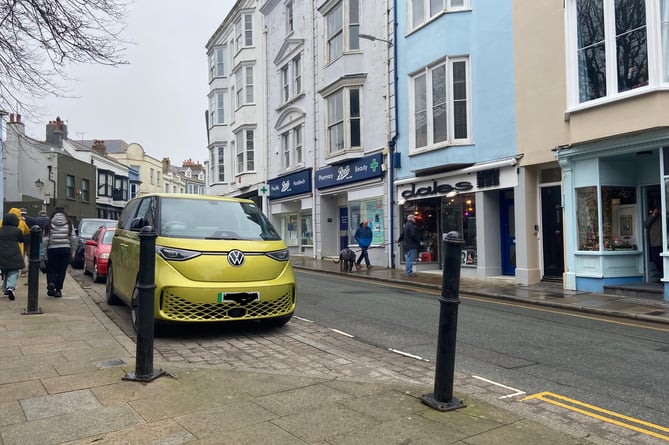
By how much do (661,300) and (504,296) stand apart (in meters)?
2.98

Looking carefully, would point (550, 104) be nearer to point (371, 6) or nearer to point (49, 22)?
point (371, 6)

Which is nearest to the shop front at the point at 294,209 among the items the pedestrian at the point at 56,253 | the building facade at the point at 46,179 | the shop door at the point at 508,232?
the shop door at the point at 508,232

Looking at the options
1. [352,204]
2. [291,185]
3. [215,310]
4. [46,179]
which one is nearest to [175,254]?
[215,310]

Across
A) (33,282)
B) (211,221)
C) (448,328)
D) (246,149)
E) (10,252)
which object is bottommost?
(448,328)

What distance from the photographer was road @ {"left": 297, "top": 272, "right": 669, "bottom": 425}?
4957mm

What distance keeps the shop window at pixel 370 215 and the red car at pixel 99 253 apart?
31.6 feet

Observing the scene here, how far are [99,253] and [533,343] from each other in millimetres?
10166

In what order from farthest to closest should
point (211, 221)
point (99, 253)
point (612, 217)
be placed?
point (99, 253) → point (612, 217) → point (211, 221)

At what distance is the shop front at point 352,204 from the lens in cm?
1969

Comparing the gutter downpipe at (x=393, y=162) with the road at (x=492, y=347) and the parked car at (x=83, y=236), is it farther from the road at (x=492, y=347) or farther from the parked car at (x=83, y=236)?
the parked car at (x=83, y=236)

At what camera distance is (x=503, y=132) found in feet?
47.0

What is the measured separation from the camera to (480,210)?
49.2ft

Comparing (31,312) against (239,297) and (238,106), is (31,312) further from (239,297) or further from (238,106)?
(238,106)

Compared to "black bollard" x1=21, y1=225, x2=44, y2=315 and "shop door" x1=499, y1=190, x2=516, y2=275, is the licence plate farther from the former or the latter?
"shop door" x1=499, y1=190, x2=516, y2=275
